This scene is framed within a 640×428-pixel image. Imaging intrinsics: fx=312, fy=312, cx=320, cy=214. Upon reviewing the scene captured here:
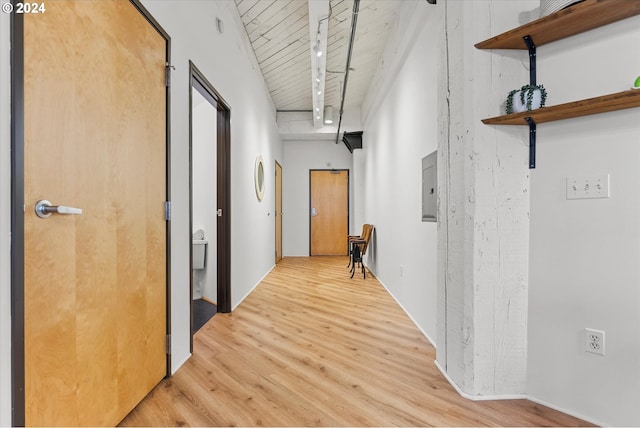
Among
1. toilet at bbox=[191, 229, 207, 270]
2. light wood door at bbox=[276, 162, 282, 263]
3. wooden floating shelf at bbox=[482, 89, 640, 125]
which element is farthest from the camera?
light wood door at bbox=[276, 162, 282, 263]

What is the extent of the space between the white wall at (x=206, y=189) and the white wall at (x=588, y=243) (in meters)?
2.89

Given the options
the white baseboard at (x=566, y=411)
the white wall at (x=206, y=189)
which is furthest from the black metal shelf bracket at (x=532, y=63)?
the white wall at (x=206, y=189)

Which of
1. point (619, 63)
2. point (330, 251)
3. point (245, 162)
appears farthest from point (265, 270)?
point (619, 63)

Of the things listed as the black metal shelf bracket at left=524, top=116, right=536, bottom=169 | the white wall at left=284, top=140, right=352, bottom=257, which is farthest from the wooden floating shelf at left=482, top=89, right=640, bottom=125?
the white wall at left=284, top=140, right=352, bottom=257

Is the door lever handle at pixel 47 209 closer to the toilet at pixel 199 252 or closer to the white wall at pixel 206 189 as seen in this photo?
the white wall at pixel 206 189

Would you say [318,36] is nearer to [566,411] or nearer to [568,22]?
[568,22]

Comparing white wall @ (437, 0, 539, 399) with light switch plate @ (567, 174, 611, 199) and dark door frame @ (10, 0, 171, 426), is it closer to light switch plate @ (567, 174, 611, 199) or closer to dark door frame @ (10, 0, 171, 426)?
light switch plate @ (567, 174, 611, 199)

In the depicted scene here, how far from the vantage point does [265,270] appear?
4.88 metres

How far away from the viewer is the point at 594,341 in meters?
1.46

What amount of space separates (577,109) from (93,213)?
83.6 inches

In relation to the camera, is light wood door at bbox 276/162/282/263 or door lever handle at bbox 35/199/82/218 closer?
door lever handle at bbox 35/199/82/218

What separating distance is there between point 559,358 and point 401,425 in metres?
0.87

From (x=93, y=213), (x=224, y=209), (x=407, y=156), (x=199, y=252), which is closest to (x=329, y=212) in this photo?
(x=199, y=252)
